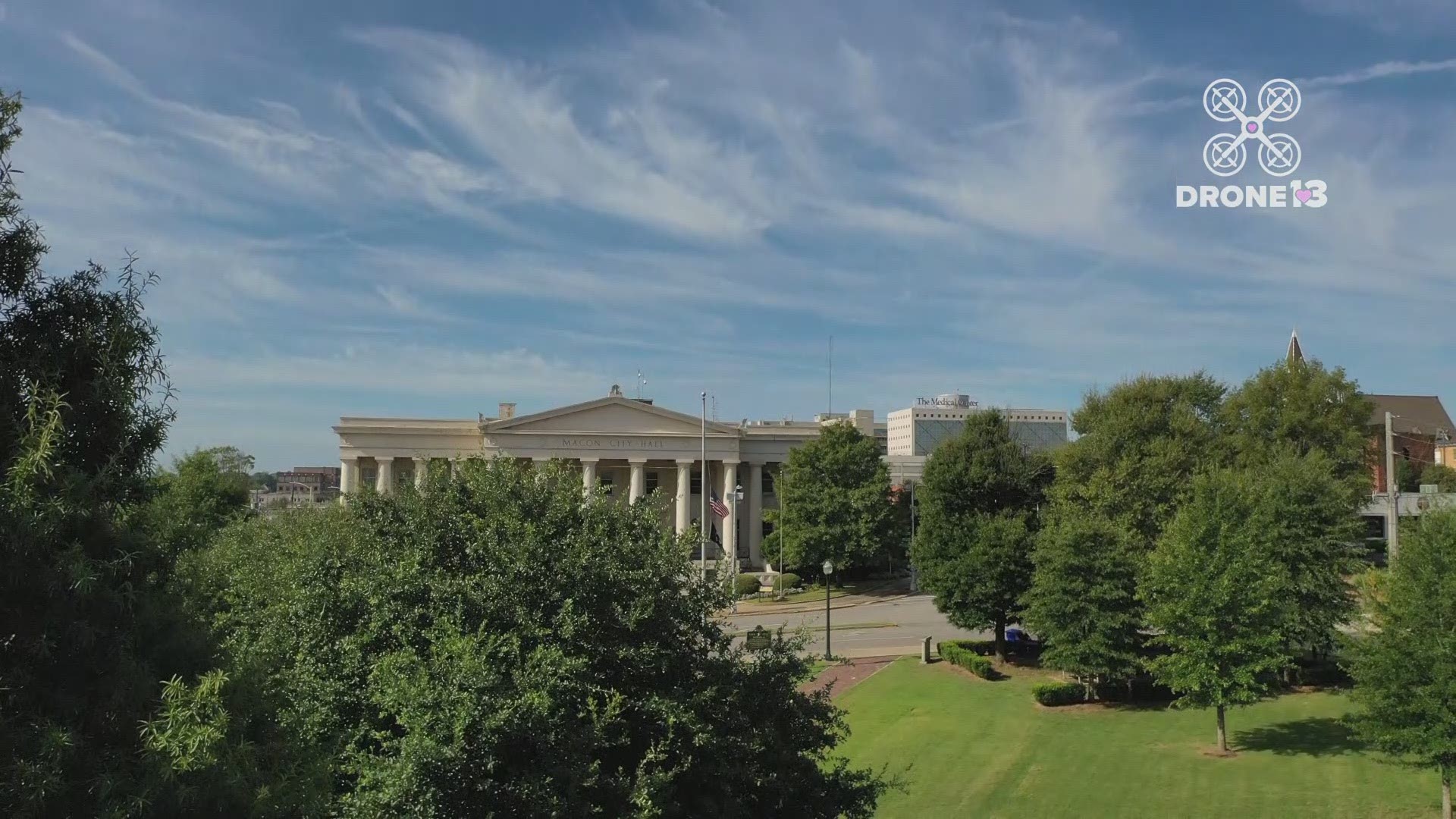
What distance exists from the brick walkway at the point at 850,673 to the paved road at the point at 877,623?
3.89 feet

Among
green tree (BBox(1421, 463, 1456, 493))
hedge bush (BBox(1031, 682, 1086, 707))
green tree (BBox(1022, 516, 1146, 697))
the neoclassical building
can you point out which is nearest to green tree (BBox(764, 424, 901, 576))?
the neoclassical building

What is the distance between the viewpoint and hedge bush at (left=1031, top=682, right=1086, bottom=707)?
103ft

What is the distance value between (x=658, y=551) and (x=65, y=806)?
8.31 m

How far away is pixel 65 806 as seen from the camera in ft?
19.5

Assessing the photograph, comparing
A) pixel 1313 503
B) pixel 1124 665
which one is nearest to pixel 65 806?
pixel 1124 665

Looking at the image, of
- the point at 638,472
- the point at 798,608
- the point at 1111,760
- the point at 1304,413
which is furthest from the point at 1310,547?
the point at 638,472

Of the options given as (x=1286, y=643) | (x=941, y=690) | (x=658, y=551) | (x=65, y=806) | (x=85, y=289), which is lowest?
(x=941, y=690)

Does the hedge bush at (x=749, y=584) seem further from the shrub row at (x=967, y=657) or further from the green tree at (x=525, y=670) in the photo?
the green tree at (x=525, y=670)

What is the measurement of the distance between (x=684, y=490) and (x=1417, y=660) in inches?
2313

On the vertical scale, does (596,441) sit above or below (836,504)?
above

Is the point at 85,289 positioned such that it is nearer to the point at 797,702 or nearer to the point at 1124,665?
the point at 797,702

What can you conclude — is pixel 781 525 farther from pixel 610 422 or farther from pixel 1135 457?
pixel 1135 457

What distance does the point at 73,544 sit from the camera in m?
6.21

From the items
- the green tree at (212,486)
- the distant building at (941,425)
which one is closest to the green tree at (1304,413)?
the green tree at (212,486)
